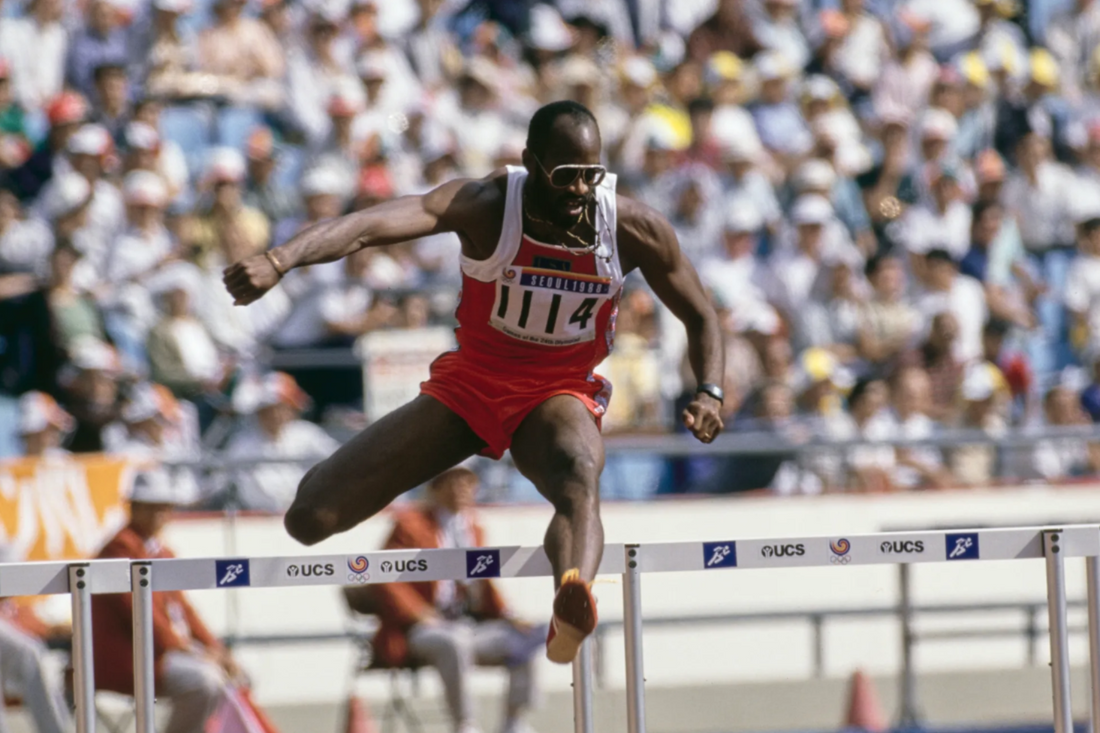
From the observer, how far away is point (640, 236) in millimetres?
5715

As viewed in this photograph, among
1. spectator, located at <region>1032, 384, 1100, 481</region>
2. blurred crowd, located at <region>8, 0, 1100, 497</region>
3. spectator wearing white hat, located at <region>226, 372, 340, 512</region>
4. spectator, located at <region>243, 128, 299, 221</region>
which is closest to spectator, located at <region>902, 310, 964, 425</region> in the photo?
blurred crowd, located at <region>8, 0, 1100, 497</region>

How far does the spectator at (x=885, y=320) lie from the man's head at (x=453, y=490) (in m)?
3.57

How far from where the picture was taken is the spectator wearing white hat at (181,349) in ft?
33.1

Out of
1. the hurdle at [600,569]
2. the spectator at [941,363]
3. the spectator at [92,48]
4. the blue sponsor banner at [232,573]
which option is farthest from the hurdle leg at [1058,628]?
the spectator at [92,48]

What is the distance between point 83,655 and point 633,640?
5.64 feet

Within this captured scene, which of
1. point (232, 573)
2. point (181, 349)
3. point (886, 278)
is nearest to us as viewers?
point (232, 573)

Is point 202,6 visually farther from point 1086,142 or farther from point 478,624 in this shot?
point 1086,142

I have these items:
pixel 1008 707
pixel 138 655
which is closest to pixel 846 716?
pixel 1008 707

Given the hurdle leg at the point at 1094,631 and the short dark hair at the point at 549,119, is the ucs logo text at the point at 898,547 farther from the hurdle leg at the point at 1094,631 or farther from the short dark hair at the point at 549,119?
the short dark hair at the point at 549,119

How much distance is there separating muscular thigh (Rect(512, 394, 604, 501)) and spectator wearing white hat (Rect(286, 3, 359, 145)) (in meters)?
6.67

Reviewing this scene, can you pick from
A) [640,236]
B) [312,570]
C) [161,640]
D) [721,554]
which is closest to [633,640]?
[721,554]

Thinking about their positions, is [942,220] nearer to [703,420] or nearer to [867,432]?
[867,432]

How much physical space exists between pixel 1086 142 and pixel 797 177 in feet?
8.94

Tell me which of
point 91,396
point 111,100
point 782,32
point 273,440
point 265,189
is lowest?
point 273,440
